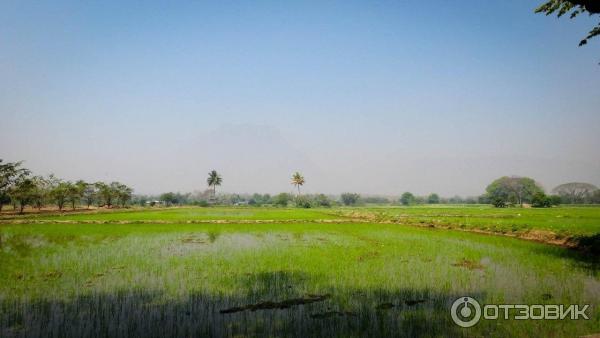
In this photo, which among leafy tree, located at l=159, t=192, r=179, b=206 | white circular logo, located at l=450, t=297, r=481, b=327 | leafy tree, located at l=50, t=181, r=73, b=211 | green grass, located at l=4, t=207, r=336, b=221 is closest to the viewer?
white circular logo, located at l=450, t=297, r=481, b=327

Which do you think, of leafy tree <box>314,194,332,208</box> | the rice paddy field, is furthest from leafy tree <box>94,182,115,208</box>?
the rice paddy field

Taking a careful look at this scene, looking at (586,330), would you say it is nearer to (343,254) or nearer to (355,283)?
(355,283)

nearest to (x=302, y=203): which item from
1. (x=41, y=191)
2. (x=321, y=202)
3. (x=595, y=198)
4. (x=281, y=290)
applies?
(x=321, y=202)

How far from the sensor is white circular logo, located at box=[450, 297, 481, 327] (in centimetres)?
582

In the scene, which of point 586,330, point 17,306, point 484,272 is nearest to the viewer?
point 586,330

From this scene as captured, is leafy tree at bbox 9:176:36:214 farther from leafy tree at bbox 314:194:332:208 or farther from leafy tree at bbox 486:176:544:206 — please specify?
leafy tree at bbox 486:176:544:206

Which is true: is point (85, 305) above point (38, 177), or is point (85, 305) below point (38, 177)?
Answer: below

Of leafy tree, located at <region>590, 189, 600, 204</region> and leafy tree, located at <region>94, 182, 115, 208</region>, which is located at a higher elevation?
leafy tree, located at <region>94, 182, 115, 208</region>

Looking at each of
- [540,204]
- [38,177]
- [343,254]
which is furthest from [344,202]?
[343,254]

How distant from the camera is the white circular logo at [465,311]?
5.82 metres

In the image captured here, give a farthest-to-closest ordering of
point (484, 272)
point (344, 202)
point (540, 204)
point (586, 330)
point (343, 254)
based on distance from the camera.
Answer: point (344, 202) < point (540, 204) < point (343, 254) < point (484, 272) < point (586, 330)

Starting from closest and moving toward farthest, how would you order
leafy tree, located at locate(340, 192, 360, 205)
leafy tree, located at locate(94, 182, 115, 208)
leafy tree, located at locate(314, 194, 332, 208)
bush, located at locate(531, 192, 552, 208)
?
leafy tree, located at locate(94, 182, 115, 208) → bush, located at locate(531, 192, 552, 208) → leafy tree, located at locate(314, 194, 332, 208) → leafy tree, located at locate(340, 192, 360, 205)

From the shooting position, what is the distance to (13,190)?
42.3m

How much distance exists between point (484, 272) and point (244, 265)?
24.2 ft
